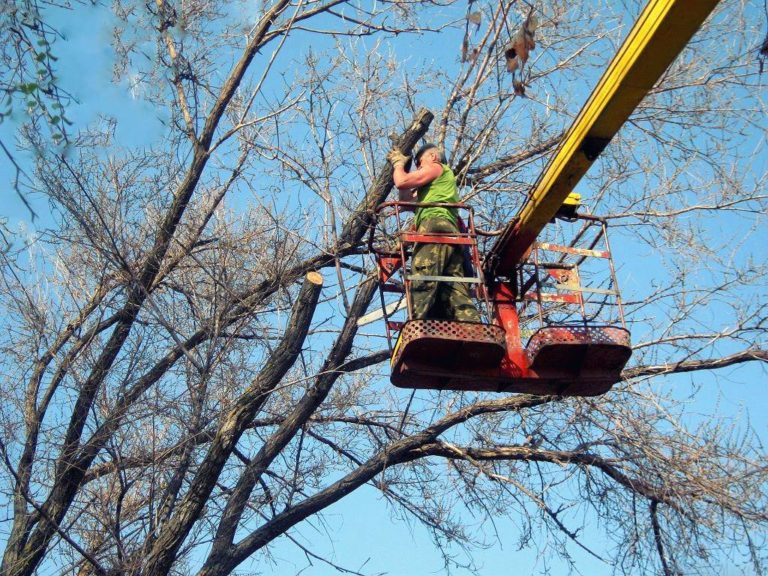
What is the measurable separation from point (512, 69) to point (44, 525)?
20.3 feet

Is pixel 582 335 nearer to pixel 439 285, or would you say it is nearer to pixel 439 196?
pixel 439 285

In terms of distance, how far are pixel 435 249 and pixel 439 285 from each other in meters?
0.28

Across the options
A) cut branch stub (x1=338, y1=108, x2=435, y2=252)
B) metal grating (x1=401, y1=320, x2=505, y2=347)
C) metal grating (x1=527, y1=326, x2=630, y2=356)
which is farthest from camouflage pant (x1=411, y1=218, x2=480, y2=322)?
cut branch stub (x1=338, y1=108, x2=435, y2=252)

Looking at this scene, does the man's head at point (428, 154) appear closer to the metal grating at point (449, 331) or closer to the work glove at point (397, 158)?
the work glove at point (397, 158)

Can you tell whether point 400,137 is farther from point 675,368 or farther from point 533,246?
point 675,368

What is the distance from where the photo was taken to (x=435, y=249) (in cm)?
723

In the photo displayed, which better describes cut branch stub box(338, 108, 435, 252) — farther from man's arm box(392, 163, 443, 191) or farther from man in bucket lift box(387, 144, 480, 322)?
man's arm box(392, 163, 443, 191)

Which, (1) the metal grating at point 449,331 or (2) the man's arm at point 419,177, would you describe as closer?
(1) the metal grating at point 449,331

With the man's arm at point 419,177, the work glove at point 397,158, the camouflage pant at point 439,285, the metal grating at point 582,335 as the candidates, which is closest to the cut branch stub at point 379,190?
the work glove at point 397,158

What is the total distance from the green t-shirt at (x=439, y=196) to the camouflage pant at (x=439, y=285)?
0.09 m

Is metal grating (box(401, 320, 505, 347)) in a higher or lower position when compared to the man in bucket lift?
lower

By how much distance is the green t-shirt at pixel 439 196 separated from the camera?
746 cm

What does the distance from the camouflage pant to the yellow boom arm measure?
2.59 feet

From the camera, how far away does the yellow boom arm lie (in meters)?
6.16
